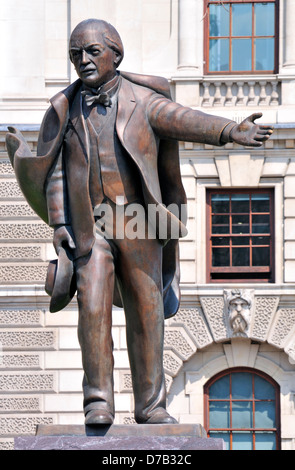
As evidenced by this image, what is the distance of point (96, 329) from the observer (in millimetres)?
11680

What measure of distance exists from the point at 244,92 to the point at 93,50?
57.4ft

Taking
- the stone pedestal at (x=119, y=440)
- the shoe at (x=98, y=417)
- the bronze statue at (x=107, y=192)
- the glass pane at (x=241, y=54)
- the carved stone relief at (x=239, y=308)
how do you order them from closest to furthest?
the stone pedestal at (x=119, y=440) < the shoe at (x=98, y=417) < the bronze statue at (x=107, y=192) < the carved stone relief at (x=239, y=308) < the glass pane at (x=241, y=54)

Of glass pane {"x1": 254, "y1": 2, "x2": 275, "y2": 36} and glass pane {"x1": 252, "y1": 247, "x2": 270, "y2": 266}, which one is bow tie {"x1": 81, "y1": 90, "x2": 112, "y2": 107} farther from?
glass pane {"x1": 254, "y1": 2, "x2": 275, "y2": 36}

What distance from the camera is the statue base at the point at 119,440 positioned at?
36.5 ft

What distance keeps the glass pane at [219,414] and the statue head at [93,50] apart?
17587 millimetres

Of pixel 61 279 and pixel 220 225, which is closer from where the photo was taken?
pixel 61 279

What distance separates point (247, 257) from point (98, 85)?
57.2 feet

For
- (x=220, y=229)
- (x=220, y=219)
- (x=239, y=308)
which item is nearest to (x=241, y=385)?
(x=239, y=308)

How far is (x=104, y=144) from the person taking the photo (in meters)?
11.9

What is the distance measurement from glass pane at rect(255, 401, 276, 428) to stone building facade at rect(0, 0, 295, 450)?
0.04m

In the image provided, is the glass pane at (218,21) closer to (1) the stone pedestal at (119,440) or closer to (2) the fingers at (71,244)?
(2) the fingers at (71,244)

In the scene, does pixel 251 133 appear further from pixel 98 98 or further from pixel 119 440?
pixel 119 440

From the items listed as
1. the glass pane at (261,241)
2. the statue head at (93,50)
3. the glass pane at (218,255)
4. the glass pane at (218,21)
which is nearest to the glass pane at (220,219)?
the glass pane at (218,255)
